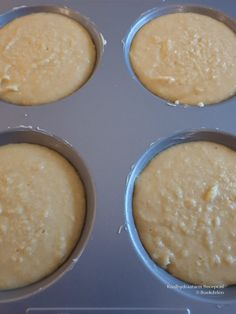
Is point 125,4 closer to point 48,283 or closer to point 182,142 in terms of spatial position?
point 182,142

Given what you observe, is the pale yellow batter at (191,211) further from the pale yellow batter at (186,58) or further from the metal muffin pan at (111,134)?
the pale yellow batter at (186,58)

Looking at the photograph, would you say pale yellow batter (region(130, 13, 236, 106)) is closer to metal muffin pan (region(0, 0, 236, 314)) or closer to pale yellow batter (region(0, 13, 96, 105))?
metal muffin pan (region(0, 0, 236, 314))

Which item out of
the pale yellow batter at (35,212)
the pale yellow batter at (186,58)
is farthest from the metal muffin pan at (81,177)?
the pale yellow batter at (186,58)

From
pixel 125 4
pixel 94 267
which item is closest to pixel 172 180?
pixel 94 267

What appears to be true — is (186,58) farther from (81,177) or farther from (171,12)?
(81,177)

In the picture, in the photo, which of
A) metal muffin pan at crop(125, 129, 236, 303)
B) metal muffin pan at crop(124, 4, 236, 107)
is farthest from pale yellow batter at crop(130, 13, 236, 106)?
metal muffin pan at crop(125, 129, 236, 303)
